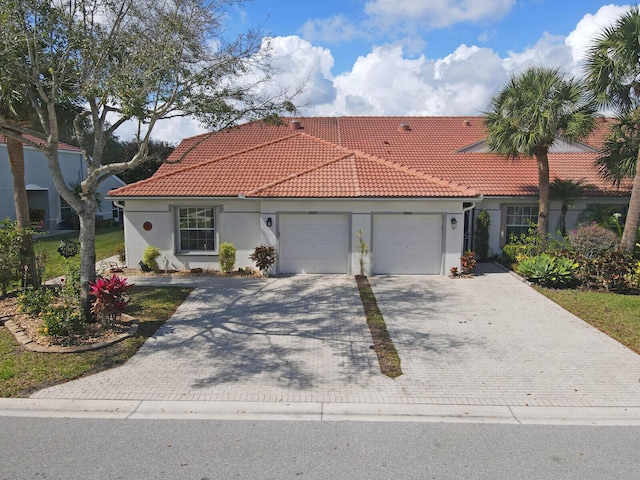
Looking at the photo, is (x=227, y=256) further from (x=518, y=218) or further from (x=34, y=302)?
(x=518, y=218)

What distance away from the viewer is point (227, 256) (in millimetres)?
14633

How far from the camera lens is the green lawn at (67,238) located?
51.2 feet

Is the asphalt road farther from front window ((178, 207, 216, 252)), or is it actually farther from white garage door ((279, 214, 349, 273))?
front window ((178, 207, 216, 252))

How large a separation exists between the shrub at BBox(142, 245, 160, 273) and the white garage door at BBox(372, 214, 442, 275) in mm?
6883

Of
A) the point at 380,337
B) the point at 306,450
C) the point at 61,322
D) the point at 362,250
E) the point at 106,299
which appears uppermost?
the point at 362,250

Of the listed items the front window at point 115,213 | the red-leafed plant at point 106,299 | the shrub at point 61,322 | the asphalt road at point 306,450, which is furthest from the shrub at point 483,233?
the front window at point 115,213

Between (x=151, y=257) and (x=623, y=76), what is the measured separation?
581 inches

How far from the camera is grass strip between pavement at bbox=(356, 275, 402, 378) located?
7691mm

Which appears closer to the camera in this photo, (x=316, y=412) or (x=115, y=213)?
(x=316, y=412)

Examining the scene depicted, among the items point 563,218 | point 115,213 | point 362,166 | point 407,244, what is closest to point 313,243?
point 407,244

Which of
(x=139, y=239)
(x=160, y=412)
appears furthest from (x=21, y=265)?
(x=160, y=412)

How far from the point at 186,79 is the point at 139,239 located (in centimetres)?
714

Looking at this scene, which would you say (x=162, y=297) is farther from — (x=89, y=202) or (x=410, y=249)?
(x=410, y=249)

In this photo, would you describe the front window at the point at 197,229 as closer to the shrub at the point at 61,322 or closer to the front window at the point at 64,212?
the shrub at the point at 61,322
